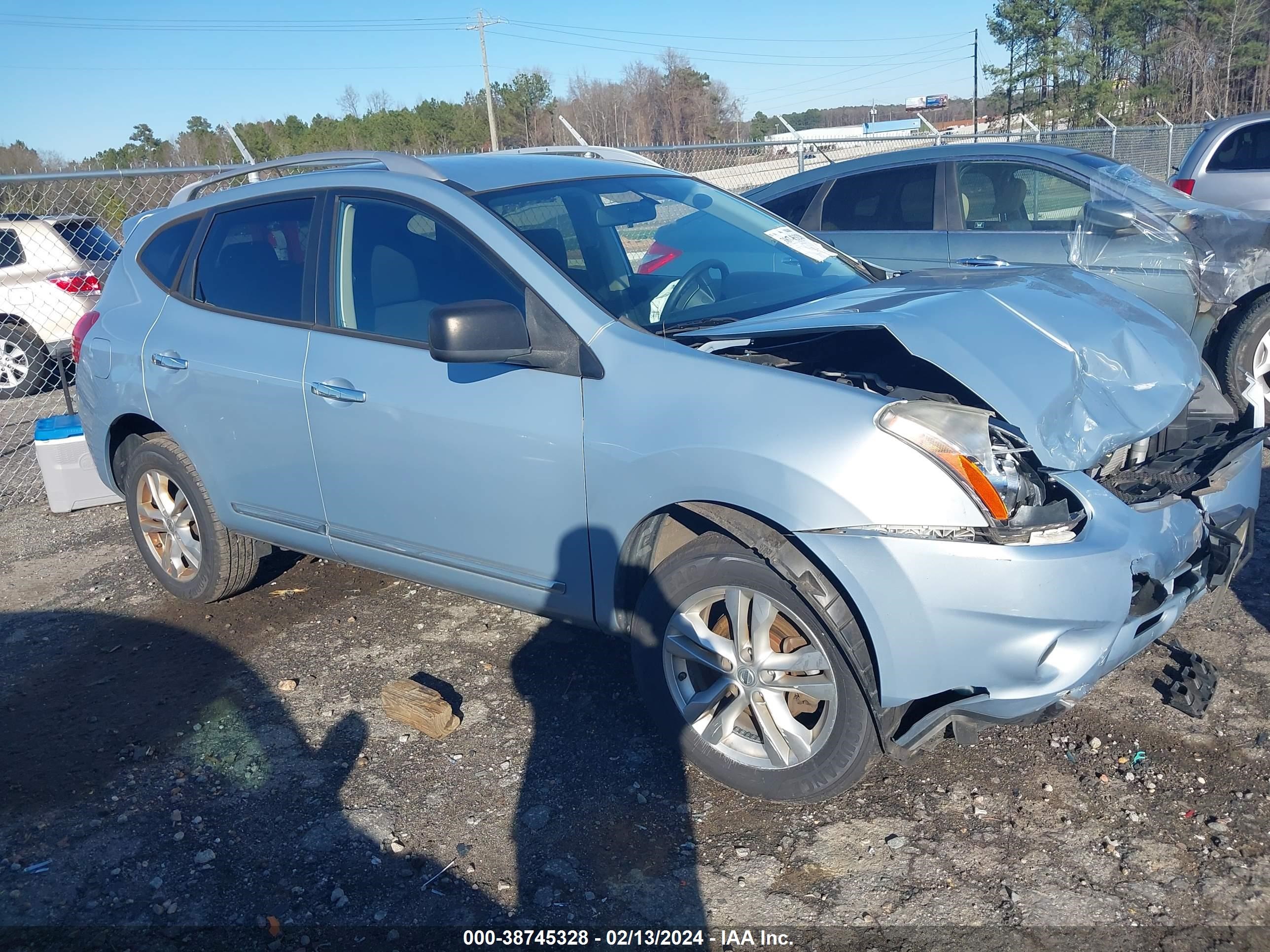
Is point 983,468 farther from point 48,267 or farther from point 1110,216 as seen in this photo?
point 48,267

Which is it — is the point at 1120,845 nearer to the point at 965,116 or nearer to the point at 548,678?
the point at 548,678

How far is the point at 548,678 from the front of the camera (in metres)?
3.97

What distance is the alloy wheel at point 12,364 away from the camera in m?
10.4

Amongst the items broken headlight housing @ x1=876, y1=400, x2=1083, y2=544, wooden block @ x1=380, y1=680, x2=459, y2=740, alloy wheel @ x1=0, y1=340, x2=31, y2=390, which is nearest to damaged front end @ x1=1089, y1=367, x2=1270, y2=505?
broken headlight housing @ x1=876, y1=400, x2=1083, y2=544

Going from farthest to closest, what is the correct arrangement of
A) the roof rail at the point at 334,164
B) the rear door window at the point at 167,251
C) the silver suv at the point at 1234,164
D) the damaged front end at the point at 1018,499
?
the silver suv at the point at 1234,164, the rear door window at the point at 167,251, the roof rail at the point at 334,164, the damaged front end at the point at 1018,499

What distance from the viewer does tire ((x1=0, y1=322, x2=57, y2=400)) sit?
10.4 metres

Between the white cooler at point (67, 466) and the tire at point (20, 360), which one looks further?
the tire at point (20, 360)

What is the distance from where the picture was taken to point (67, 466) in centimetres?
647

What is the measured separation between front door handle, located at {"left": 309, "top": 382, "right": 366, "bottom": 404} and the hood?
1.24m

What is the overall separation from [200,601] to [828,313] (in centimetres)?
339

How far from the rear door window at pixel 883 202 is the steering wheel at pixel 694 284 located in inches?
138

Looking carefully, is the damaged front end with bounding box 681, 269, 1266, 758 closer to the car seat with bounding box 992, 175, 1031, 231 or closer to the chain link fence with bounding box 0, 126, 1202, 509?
the car seat with bounding box 992, 175, 1031, 231

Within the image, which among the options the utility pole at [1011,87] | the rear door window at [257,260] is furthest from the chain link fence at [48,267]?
the utility pole at [1011,87]

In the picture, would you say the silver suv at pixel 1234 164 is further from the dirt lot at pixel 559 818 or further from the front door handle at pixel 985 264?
the dirt lot at pixel 559 818
